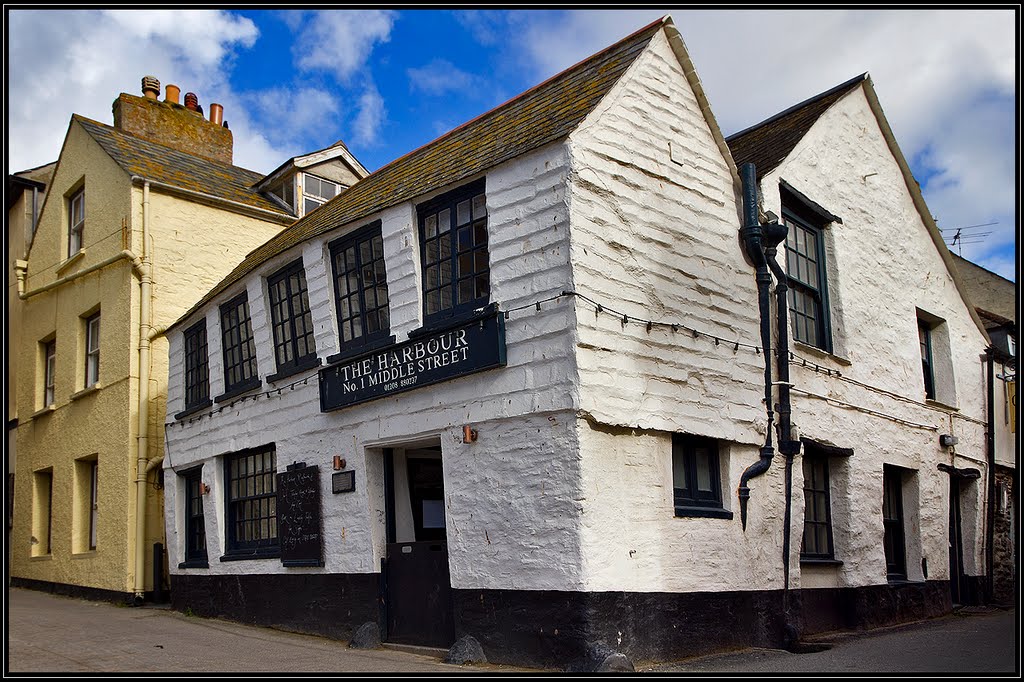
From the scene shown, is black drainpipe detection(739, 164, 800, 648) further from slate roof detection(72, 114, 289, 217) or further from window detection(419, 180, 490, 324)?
slate roof detection(72, 114, 289, 217)

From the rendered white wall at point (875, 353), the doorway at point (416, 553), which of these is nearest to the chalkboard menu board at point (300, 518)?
the doorway at point (416, 553)

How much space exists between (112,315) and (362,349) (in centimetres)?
874

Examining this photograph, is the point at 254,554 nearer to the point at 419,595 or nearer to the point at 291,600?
the point at 291,600

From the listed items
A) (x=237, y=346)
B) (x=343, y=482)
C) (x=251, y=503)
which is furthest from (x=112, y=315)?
(x=343, y=482)

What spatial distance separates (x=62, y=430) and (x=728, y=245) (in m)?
14.4

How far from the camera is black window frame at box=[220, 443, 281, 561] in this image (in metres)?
13.0

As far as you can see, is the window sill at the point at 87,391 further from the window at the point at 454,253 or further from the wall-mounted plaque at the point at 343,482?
the window at the point at 454,253

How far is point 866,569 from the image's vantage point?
1216 cm

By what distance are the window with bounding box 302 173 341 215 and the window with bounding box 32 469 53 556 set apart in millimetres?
7662

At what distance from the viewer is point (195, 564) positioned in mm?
14711

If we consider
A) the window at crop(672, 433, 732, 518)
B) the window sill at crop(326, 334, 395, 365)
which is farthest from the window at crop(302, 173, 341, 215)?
the window at crop(672, 433, 732, 518)

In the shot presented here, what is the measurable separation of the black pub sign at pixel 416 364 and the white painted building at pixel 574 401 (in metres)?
0.03
